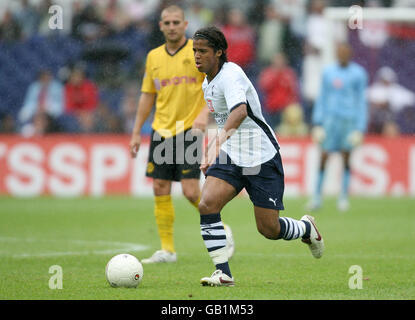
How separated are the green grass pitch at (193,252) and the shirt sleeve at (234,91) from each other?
1432 mm

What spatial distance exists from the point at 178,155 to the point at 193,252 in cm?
133

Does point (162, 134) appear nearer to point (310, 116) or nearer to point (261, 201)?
point (261, 201)

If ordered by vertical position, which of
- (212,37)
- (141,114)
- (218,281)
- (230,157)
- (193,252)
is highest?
(212,37)

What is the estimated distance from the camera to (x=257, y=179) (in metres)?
7.02

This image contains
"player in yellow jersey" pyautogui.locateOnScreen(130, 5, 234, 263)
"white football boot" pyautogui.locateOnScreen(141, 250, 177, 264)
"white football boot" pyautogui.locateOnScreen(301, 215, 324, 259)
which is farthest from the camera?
"player in yellow jersey" pyautogui.locateOnScreen(130, 5, 234, 263)

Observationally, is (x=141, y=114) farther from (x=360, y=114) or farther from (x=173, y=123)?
(x=360, y=114)

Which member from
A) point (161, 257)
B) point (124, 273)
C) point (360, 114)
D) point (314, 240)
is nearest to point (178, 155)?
point (161, 257)

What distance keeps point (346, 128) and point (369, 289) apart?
901 cm

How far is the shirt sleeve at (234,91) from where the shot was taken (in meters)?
6.73

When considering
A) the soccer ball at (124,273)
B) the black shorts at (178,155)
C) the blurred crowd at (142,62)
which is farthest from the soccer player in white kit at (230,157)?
the blurred crowd at (142,62)

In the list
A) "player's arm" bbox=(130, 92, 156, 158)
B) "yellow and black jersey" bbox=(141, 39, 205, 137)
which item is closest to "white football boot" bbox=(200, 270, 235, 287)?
"yellow and black jersey" bbox=(141, 39, 205, 137)

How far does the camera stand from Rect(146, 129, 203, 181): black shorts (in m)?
8.83

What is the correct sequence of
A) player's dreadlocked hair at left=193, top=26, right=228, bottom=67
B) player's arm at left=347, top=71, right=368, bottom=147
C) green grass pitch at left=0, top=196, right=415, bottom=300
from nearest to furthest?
green grass pitch at left=0, top=196, right=415, bottom=300, player's dreadlocked hair at left=193, top=26, right=228, bottom=67, player's arm at left=347, top=71, right=368, bottom=147

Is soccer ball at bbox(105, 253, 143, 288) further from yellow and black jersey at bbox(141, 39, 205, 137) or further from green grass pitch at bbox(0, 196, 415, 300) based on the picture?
yellow and black jersey at bbox(141, 39, 205, 137)
